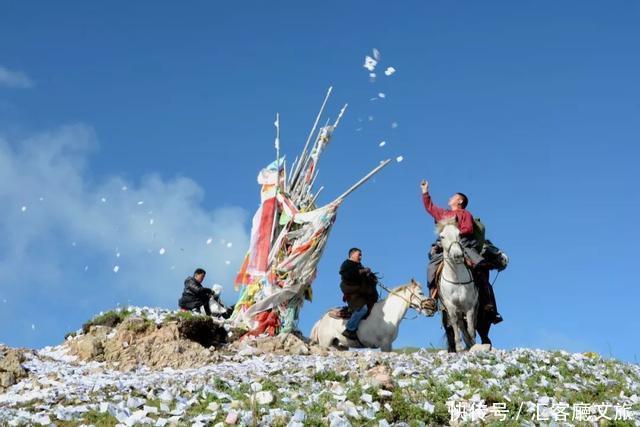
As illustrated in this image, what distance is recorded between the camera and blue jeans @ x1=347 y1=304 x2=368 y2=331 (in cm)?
2372

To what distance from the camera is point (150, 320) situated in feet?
75.5

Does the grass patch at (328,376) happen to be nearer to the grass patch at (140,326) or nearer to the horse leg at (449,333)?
the horse leg at (449,333)

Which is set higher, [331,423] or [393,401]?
[393,401]

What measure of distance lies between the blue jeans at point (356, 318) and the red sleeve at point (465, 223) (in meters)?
4.56

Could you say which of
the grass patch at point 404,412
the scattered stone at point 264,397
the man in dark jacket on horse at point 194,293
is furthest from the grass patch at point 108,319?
the grass patch at point 404,412

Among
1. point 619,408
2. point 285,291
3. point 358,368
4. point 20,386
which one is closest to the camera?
point 619,408

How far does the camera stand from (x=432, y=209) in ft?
69.5

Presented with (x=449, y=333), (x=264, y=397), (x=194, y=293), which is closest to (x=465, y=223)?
(x=449, y=333)

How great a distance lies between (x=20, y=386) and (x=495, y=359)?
1192 centimetres

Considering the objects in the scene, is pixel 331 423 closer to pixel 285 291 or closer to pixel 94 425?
pixel 94 425

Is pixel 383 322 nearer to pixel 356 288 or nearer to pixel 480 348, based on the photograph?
pixel 356 288

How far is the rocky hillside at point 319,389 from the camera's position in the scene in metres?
12.5

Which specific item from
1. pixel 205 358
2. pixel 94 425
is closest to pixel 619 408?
pixel 94 425

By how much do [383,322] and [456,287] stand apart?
13.2 ft
